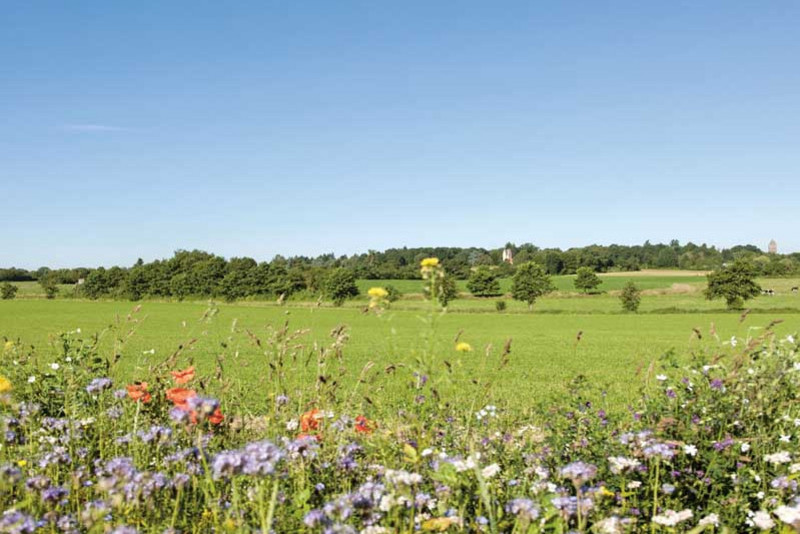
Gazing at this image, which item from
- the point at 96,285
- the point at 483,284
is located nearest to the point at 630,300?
the point at 483,284

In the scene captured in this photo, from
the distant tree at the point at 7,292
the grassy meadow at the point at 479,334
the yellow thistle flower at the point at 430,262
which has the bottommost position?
the grassy meadow at the point at 479,334

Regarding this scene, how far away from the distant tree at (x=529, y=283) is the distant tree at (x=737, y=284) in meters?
17.0

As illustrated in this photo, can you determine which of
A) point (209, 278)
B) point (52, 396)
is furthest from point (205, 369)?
point (209, 278)

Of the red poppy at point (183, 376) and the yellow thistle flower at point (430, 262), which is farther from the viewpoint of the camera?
the red poppy at point (183, 376)

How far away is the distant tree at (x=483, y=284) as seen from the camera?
7994 centimetres

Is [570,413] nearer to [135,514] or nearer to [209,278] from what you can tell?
[135,514]

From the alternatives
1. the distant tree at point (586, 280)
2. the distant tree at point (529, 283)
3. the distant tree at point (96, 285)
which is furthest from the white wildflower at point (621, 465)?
the distant tree at point (96, 285)

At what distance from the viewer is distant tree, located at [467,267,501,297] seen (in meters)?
79.9

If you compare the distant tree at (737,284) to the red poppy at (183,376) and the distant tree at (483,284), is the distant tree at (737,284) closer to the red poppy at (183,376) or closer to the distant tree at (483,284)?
the distant tree at (483,284)

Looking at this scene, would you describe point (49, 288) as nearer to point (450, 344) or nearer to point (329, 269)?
point (329, 269)

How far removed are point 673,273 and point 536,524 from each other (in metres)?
107

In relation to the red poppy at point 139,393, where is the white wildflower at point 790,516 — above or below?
above

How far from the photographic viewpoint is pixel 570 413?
491cm

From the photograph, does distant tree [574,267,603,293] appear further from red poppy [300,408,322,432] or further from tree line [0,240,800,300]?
red poppy [300,408,322,432]
